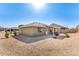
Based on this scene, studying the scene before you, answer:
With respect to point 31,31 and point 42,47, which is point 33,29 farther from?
point 42,47

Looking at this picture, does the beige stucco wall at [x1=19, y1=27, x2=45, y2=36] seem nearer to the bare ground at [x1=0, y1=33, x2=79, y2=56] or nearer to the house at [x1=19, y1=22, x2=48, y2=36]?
the house at [x1=19, y1=22, x2=48, y2=36]

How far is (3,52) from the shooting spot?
3.07m

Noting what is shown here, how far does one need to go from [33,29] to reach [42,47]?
10.8 inches

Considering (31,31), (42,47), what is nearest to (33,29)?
(31,31)

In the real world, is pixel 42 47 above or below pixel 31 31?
below

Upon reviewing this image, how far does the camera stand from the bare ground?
120 inches

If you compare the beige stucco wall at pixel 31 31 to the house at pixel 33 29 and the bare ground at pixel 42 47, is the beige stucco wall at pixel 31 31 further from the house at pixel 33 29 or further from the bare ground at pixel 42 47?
the bare ground at pixel 42 47

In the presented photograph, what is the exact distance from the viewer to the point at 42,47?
3070mm

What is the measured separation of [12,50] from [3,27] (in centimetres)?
34

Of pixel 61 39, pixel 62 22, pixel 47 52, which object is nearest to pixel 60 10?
pixel 62 22

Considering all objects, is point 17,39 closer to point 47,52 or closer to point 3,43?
point 3,43

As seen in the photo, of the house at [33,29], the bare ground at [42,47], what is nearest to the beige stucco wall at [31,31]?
the house at [33,29]

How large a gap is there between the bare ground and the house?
124 mm

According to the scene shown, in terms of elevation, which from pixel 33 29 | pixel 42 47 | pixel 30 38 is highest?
pixel 33 29
